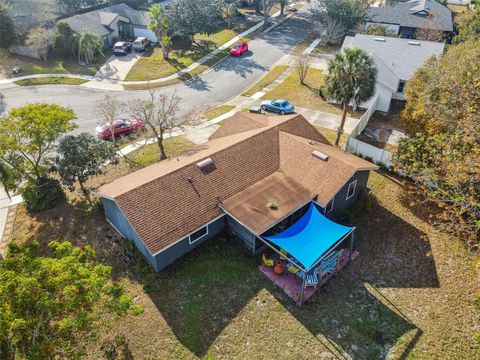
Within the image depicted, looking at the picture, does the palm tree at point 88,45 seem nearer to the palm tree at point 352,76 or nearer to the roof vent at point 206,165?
the palm tree at point 352,76

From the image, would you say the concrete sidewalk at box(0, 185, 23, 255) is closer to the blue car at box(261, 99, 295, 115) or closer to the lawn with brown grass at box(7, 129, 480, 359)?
the lawn with brown grass at box(7, 129, 480, 359)

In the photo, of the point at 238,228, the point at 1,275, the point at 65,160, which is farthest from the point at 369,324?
the point at 65,160

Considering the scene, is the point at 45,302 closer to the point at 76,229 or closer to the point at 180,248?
the point at 180,248

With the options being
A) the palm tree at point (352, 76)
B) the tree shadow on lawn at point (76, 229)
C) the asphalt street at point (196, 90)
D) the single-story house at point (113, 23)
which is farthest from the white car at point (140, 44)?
the palm tree at point (352, 76)

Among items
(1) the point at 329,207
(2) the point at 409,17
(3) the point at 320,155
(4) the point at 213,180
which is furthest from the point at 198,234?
(2) the point at 409,17

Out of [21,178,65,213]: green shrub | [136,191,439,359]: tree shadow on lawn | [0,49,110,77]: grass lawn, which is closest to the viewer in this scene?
[136,191,439,359]: tree shadow on lawn

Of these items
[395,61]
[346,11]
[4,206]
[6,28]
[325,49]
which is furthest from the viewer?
[346,11]

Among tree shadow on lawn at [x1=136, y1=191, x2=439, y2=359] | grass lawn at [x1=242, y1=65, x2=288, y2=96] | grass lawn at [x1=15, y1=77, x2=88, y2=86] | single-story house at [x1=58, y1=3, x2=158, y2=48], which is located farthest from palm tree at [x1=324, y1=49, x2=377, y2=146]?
single-story house at [x1=58, y1=3, x2=158, y2=48]
